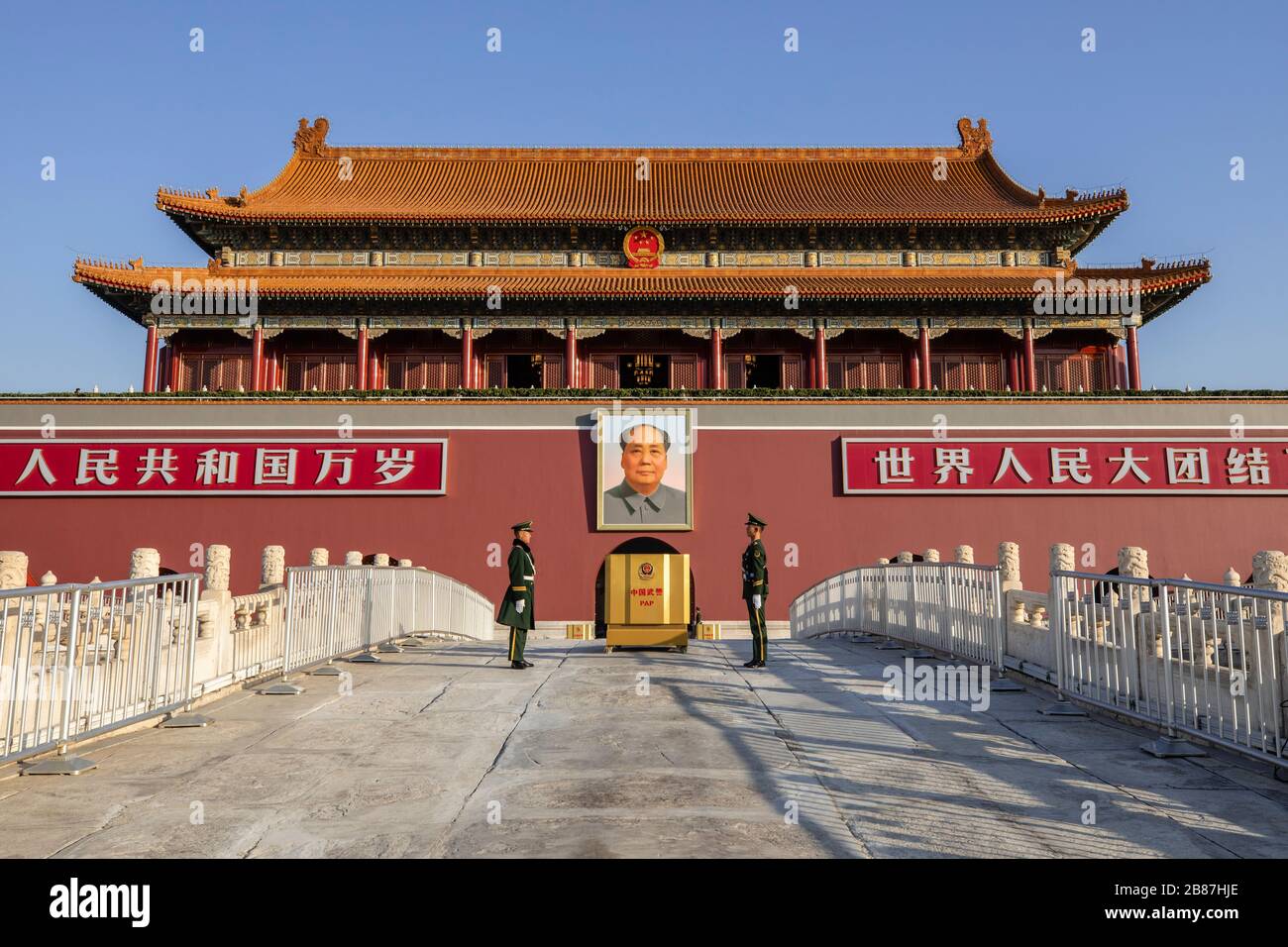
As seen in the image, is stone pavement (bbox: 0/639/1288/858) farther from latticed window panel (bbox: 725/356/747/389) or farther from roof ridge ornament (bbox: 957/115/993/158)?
roof ridge ornament (bbox: 957/115/993/158)

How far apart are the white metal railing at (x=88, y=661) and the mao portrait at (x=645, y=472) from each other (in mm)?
12434

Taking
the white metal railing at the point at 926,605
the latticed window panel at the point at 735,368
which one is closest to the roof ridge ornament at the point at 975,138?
the latticed window panel at the point at 735,368

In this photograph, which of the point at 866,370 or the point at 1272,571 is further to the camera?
the point at 866,370

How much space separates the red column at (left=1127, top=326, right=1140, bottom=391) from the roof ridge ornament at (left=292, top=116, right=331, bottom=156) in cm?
2341

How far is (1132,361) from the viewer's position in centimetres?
2223

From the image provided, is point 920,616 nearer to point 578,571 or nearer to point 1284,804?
point 1284,804

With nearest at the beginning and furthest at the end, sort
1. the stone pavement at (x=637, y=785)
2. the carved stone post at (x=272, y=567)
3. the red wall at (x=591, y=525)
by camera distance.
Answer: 1. the stone pavement at (x=637, y=785)
2. the carved stone post at (x=272, y=567)
3. the red wall at (x=591, y=525)

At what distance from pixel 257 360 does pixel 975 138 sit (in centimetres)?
2155

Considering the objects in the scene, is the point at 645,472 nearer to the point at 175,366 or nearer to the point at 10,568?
the point at 175,366

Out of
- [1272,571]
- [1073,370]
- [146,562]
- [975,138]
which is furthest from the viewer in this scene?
[975,138]

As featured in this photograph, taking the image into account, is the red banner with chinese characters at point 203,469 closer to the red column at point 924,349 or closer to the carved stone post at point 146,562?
the carved stone post at point 146,562

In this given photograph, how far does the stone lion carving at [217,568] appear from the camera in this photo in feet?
28.8

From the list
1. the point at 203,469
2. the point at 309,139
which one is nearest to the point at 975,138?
the point at 309,139

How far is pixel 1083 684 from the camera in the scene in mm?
7203
